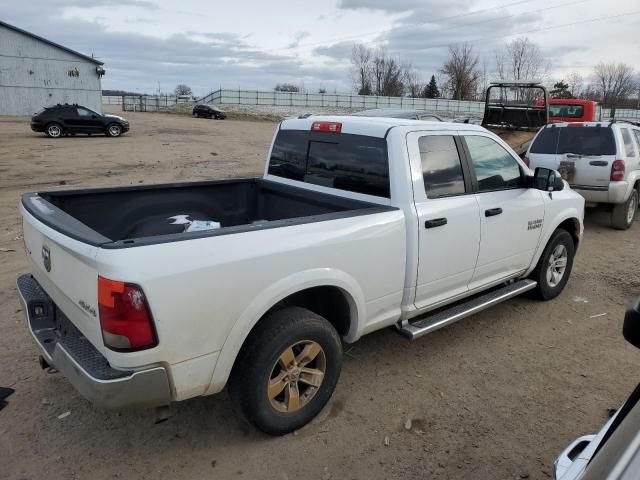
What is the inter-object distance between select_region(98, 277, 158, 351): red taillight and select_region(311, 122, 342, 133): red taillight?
2241mm

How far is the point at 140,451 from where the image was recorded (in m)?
2.98

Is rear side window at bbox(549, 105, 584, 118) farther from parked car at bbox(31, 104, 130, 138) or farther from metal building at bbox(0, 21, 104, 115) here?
metal building at bbox(0, 21, 104, 115)

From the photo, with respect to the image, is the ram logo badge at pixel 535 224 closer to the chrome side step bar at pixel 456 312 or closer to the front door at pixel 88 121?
the chrome side step bar at pixel 456 312

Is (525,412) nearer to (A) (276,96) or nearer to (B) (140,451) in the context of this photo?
(B) (140,451)

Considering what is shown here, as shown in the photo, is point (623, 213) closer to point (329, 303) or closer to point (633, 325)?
point (329, 303)

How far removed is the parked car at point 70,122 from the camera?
920 inches

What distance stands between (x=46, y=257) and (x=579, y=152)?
330 inches

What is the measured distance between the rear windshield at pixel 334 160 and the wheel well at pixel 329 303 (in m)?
0.82

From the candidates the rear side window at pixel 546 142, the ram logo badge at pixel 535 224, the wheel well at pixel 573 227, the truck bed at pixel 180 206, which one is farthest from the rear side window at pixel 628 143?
the truck bed at pixel 180 206

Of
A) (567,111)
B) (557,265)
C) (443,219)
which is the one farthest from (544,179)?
(567,111)

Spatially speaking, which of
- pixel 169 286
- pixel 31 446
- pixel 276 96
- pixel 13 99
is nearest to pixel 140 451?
pixel 31 446

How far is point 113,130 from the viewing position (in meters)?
24.8

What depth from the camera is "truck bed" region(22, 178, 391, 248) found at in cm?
358

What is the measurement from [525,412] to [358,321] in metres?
1.29
